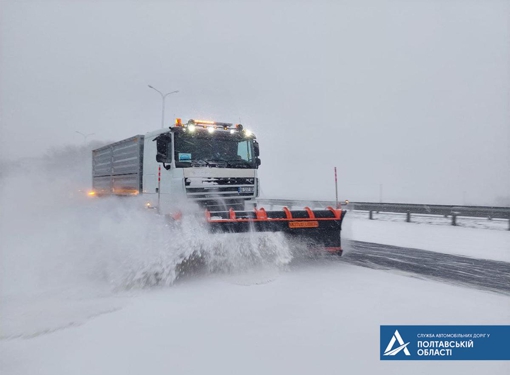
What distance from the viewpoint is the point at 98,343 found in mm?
3799

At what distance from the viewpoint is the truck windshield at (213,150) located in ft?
28.2

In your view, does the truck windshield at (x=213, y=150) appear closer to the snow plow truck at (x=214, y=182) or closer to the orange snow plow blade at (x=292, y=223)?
the snow plow truck at (x=214, y=182)

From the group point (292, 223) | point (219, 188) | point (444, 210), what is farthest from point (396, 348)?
point (444, 210)

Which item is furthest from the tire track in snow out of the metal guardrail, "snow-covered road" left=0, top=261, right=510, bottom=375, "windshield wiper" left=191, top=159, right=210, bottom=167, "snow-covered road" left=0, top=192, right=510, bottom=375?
"windshield wiper" left=191, top=159, right=210, bottom=167

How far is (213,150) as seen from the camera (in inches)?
356

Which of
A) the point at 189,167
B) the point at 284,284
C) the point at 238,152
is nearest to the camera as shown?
A: the point at 284,284

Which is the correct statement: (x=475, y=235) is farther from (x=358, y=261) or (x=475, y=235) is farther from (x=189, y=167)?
(x=189, y=167)

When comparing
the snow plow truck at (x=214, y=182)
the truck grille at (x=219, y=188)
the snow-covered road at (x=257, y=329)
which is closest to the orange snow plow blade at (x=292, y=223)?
the snow plow truck at (x=214, y=182)

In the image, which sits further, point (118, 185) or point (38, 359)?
point (118, 185)

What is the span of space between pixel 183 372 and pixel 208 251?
3.79 metres

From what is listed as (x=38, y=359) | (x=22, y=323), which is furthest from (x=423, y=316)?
(x=22, y=323)

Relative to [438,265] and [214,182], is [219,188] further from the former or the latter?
[438,265]

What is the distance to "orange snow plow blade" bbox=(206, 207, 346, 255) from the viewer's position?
22.6 ft

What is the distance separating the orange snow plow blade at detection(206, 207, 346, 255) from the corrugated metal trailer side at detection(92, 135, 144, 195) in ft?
13.6
